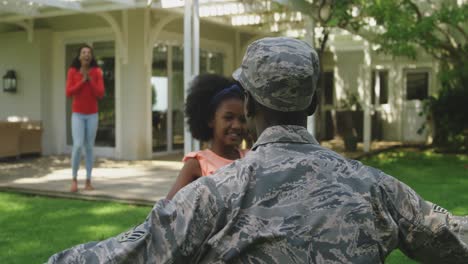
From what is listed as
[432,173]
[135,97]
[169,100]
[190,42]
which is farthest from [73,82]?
[432,173]

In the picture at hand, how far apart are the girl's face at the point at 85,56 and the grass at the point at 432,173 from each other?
3.96 meters

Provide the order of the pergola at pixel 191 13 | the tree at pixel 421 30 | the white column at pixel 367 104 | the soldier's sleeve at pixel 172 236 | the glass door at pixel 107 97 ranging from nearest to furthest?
the soldier's sleeve at pixel 172 236 → the pergola at pixel 191 13 → the tree at pixel 421 30 → the glass door at pixel 107 97 → the white column at pixel 367 104

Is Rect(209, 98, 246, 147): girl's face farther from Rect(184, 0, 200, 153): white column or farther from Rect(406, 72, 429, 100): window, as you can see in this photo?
Rect(406, 72, 429, 100): window

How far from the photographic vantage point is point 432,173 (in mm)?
9008

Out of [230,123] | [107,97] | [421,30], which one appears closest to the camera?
[230,123]

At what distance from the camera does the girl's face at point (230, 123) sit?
2.60 m

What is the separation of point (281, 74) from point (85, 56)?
220 inches

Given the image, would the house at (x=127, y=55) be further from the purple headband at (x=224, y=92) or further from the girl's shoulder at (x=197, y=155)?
the girl's shoulder at (x=197, y=155)

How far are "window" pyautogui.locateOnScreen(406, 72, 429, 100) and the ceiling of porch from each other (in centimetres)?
381

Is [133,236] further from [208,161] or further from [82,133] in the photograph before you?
[82,133]

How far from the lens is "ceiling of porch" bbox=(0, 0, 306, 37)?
9.77 m

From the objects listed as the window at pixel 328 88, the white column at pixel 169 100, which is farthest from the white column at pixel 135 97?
the window at pixel 328 88

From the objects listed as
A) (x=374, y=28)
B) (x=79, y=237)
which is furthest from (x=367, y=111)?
(x=79, y=237)

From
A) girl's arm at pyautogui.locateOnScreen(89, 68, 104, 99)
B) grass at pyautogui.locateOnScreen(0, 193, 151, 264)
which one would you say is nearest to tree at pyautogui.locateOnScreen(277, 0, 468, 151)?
girl's arm at pyautogui.locateOnScreen(89, 68, 104, 99)
